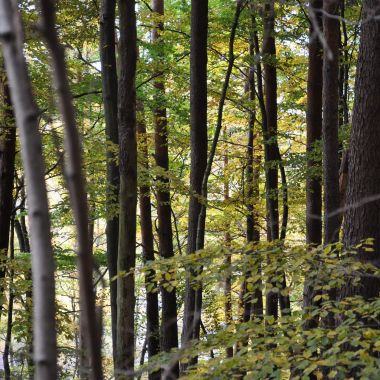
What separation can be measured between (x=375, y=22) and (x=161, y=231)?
7.38m

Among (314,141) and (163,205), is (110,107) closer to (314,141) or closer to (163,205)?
(314,141)

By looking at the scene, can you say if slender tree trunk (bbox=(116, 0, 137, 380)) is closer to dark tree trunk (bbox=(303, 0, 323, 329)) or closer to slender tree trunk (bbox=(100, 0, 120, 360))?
slender tree trunk (bbox=(100, 0, 120, 360))

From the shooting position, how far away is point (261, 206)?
→ 1366 centimetres

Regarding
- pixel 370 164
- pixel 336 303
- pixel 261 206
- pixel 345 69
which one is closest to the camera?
pixel 336 303

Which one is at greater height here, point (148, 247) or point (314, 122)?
point (314, 122)

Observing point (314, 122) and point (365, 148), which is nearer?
point (365, 148)

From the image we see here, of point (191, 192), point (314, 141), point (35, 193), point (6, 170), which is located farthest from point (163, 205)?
point (35, 193)

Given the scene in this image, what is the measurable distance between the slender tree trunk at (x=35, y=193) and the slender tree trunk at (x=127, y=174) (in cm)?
474

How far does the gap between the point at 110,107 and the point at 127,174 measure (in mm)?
2307

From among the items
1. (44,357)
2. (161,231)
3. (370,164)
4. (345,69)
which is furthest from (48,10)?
(161,231)

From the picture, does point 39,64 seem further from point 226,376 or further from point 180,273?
point 226,376

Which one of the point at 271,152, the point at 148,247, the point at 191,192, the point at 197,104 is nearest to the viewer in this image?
the point at 191,192

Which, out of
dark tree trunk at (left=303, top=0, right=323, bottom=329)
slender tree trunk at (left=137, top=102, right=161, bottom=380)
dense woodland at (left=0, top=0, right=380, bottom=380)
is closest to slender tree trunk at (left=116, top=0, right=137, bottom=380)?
dense woodland at (left=0, top=0, right=380, bottom=380)

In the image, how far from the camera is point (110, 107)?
765 cm
